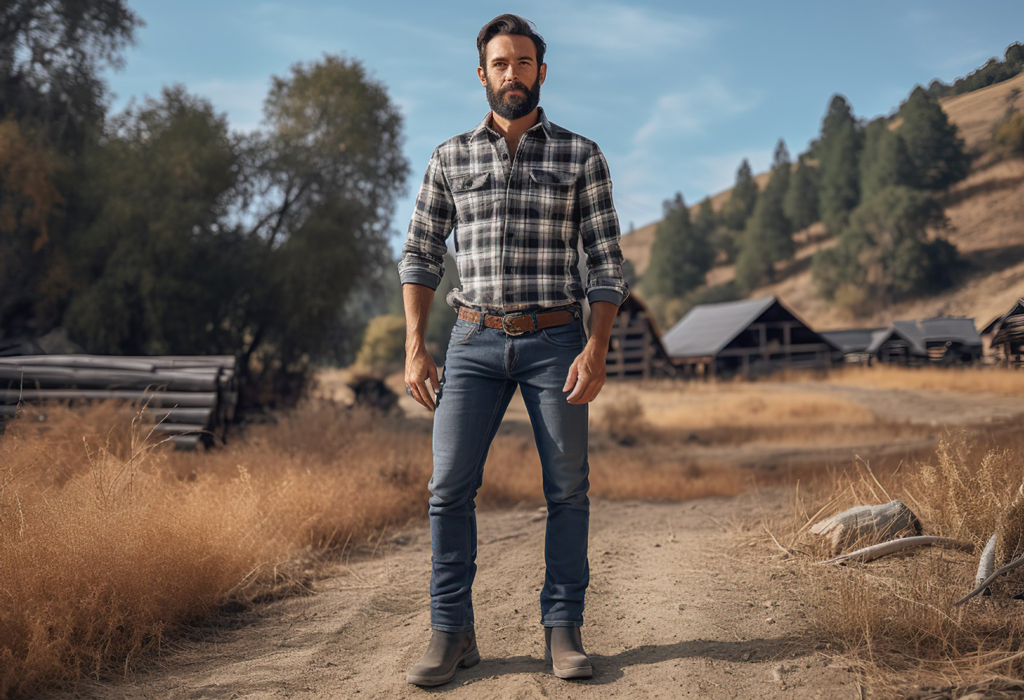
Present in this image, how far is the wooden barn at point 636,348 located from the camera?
104 ft

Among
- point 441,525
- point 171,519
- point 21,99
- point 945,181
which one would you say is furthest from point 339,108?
point 441,525

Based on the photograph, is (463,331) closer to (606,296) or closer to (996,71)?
(606,296)

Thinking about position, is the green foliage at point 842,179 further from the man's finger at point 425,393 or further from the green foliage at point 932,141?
the man's finger at point 425,393

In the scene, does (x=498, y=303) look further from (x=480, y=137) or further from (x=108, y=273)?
(x=108, y=273)

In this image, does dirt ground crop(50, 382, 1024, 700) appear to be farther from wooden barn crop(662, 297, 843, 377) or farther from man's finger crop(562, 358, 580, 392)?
wooden barn crop(662, 297, 843, 377)

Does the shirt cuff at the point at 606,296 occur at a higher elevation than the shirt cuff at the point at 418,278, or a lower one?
lower

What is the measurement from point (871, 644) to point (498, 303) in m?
1.88

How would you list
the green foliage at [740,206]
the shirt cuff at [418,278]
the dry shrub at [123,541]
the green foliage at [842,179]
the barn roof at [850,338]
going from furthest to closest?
the green foliage at [740,206] < the green foliage at [842,179] < the barn roof at [850,338] < the dry shrub at [123,541] < the shirt cuff at [418,278]

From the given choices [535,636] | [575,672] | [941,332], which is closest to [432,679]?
→ [575,672]

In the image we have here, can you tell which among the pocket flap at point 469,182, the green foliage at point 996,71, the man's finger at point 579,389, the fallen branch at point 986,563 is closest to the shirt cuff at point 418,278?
the pocket flap at point 469,182

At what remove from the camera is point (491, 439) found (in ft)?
9.77

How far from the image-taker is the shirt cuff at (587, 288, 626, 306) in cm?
296

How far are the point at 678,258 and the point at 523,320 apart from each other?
61998mm

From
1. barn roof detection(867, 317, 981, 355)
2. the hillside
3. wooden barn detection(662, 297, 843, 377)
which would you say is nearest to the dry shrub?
barn roof detection(867, 317, 981, 355)
